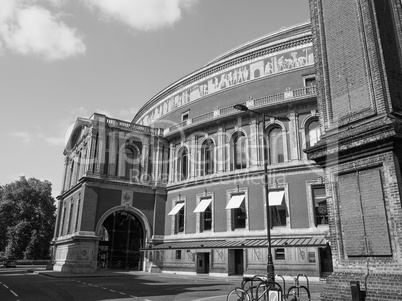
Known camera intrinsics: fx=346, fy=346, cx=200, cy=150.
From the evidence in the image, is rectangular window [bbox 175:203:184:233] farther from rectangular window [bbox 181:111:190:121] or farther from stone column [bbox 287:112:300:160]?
stone column [bbox 287:112:300:160]

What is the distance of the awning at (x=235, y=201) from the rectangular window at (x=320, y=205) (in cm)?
614

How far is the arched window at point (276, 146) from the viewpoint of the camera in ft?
95.1

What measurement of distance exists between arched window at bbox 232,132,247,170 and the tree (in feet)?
133

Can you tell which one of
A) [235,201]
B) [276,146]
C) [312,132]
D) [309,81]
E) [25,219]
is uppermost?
[309,81]

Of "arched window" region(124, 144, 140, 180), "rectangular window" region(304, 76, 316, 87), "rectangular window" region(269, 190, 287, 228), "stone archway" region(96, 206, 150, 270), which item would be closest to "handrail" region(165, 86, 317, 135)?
"rectangular window" region(304, 76, 316, 87)

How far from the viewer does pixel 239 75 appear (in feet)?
112

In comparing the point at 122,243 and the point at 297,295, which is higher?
the point at 122,243

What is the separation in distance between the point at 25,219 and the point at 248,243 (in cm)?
4446

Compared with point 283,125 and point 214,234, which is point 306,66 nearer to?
point 283,125

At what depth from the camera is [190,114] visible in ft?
124

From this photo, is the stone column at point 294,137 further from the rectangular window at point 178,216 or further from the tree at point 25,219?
the tree at point 25,219

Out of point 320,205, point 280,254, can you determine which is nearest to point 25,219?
point 280,254

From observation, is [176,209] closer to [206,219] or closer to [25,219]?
[206,219]

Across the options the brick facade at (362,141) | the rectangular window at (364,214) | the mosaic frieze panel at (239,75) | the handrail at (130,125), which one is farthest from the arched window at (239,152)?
the rectangular window at (364,214)
